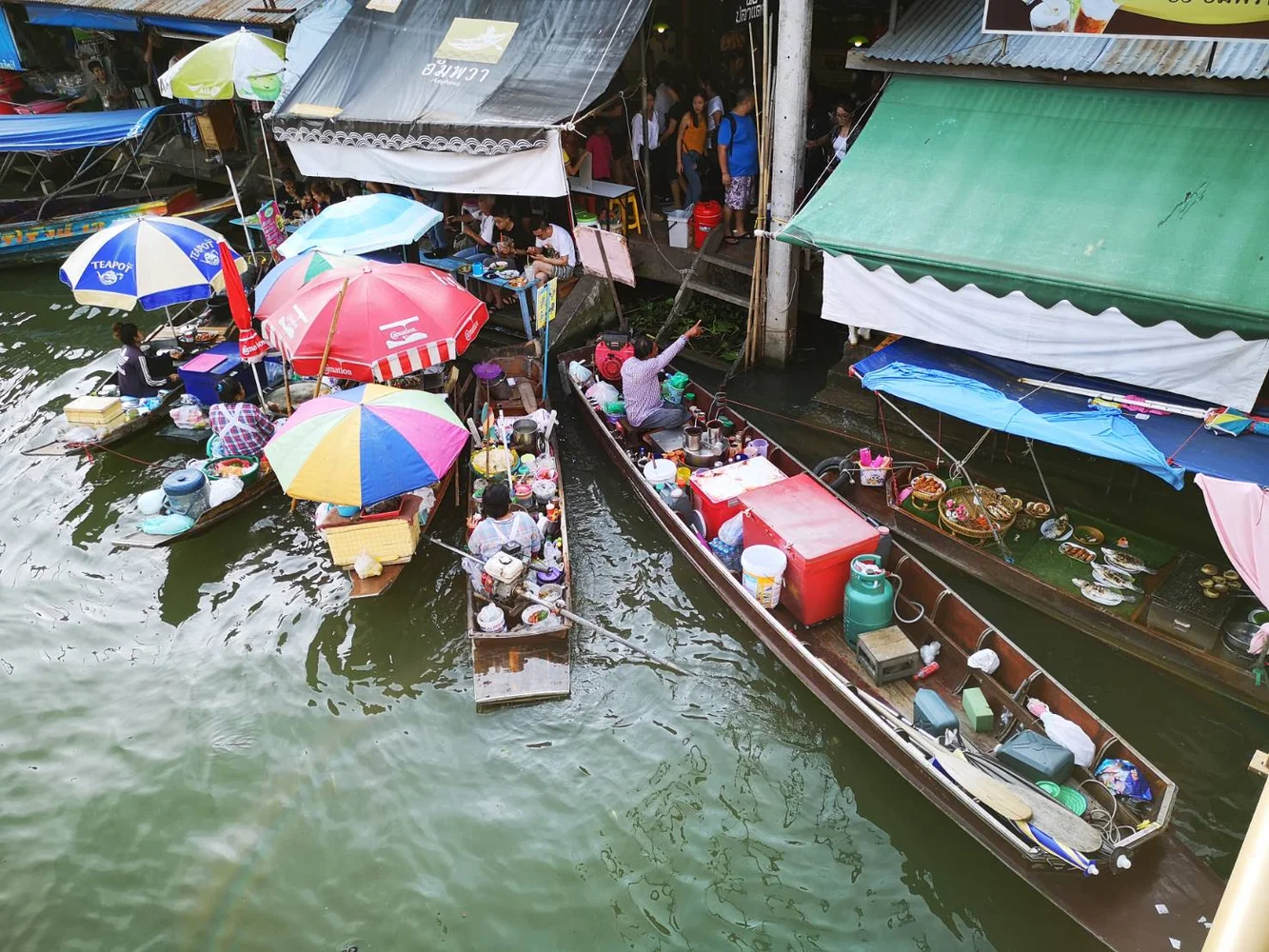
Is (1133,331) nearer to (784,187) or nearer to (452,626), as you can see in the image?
(784,187)

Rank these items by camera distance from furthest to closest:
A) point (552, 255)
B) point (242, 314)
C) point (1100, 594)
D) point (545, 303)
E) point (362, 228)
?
point (552, 255) < point (362, 228) < point (545, 303) < point (242, 314) < point (1100, 594)

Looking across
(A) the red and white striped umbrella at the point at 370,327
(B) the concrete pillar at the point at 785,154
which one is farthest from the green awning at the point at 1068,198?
(A) the red and white striped umbrella at the point at 370,327

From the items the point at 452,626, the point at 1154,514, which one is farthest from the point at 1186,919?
the point at 452,626

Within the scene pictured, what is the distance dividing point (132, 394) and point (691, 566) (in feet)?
30.6

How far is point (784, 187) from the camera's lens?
12.2m

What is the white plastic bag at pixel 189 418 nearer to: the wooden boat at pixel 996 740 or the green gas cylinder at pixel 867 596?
the wooden boat at pixel 996 740

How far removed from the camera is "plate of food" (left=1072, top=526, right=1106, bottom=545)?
9.25 metres

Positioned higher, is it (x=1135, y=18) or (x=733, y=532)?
(x=1135, y=18)

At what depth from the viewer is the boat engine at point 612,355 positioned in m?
12.5

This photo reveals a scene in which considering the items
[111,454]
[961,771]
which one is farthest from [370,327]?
[961,771]

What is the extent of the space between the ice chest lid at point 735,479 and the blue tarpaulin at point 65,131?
15.3m

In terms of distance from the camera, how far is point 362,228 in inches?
490

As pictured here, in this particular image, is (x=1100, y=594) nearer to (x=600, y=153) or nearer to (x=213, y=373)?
(x=600, y=153)

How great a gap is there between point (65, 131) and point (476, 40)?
35.4ft
